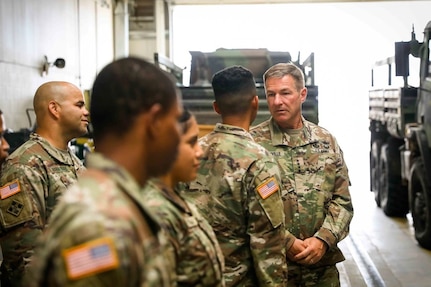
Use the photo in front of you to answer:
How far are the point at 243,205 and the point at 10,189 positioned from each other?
3.41 feet

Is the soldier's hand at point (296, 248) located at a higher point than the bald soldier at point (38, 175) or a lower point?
lower

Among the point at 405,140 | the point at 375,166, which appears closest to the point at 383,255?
the point at 405,140

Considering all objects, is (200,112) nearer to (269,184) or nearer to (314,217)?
(314,217)

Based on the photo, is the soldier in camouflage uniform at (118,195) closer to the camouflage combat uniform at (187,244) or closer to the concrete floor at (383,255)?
the camouflage combat uniform at (187,244)

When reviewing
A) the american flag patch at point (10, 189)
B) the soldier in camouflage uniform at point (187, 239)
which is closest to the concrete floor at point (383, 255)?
the american flag patch at point (10, 189)

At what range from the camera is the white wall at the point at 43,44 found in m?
7.36

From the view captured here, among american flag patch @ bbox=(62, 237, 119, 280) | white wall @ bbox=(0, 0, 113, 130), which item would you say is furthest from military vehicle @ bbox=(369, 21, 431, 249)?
american flag patch @ bbox=(62, 237, 119, 280)

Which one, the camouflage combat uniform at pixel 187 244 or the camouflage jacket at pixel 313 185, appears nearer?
the camouflage combat uniform at pixel 187 244

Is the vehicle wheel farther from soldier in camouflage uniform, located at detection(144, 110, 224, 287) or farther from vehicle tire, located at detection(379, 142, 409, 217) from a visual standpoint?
soldier in camouflage uniform, located at detection(144, 110, 224, 287)

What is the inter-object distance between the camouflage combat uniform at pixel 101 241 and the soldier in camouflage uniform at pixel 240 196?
57.2 inches

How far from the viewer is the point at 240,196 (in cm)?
273

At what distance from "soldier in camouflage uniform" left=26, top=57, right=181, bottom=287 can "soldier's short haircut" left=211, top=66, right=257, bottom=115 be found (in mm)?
1422

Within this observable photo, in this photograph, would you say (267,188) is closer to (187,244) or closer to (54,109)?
(187,244)

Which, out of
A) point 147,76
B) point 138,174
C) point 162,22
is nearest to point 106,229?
point 138,174
